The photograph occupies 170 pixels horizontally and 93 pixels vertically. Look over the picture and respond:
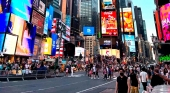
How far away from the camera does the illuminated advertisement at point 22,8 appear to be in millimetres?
52975

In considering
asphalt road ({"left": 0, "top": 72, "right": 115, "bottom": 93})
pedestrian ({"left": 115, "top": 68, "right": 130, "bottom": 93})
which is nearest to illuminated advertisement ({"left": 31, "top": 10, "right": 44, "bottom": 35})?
asphalt road ({"left": 0, "top": 72, "right": 115, "bottom": 93})

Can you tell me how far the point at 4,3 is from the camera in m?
51.9

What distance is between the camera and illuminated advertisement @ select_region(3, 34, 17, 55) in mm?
47019

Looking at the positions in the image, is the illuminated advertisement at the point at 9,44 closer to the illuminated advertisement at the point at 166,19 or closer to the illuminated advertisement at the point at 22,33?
the illuminated advertisement at the point at 22,33

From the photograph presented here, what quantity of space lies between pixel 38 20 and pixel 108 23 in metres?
58.2

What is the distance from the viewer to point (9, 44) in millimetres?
47875

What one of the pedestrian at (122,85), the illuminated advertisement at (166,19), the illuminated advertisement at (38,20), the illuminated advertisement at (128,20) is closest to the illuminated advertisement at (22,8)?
the illuminated advertisement at (38,20)

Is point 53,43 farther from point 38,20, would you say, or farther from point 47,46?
point 38,20

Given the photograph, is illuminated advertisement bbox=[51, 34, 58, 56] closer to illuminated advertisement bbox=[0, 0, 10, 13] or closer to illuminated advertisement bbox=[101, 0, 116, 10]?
illuminated advertisement bbox=[0, 0, 10, 13]

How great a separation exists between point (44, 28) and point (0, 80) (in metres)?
59.7

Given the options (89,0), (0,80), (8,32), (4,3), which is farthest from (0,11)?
(89,0)

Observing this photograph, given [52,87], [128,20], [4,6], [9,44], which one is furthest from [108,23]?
[52,87]

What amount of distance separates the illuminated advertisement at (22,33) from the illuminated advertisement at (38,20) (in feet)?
26.3

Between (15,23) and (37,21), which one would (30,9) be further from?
(15,23)
